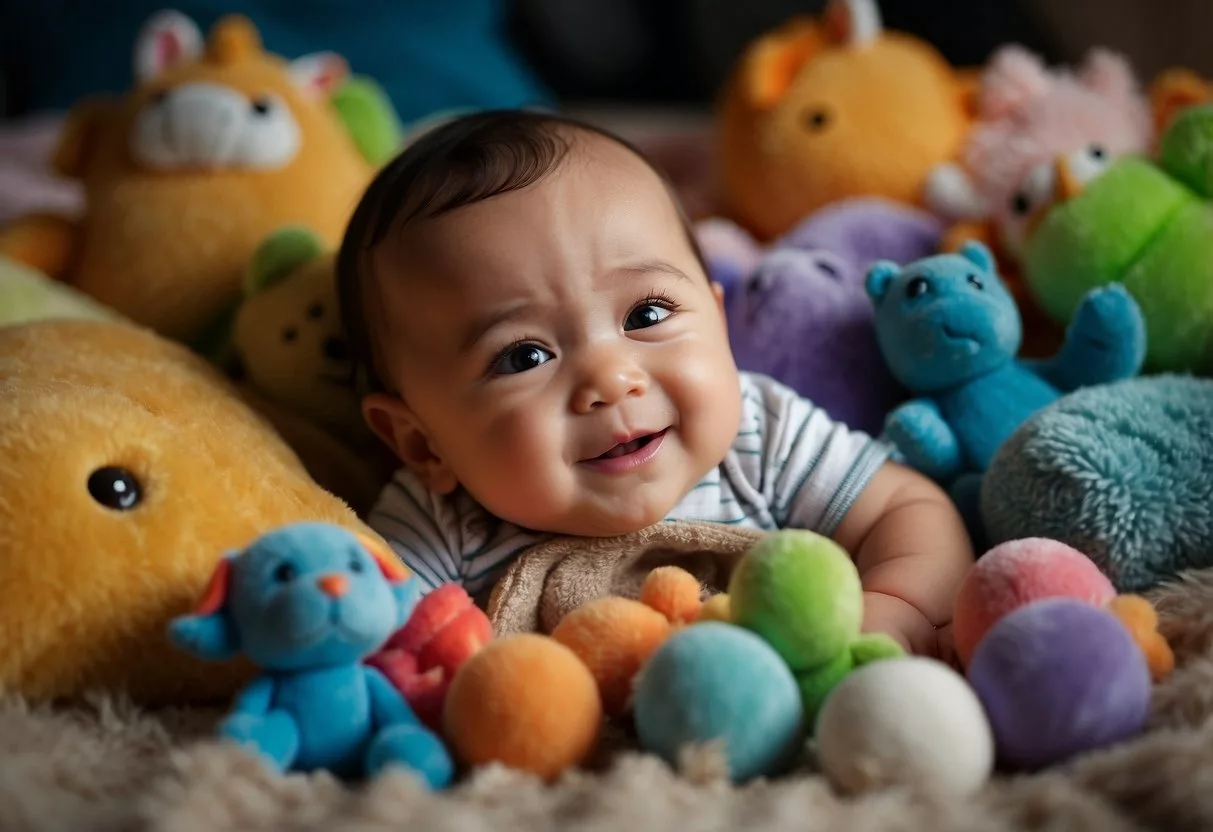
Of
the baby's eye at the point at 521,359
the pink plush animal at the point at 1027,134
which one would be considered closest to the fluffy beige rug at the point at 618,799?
the baby's eye at the point at 521,359

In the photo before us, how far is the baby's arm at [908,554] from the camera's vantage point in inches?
35.4

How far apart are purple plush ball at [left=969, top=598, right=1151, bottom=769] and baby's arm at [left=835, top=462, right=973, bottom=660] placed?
18 cm

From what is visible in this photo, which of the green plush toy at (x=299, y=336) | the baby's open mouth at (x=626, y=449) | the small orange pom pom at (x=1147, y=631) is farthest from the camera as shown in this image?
the green plush toy at (x=299, y=336)

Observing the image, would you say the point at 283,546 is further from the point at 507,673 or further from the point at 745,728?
the point at 745,728

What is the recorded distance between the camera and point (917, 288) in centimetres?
111

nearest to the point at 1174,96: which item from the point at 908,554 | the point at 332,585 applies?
the point at 908,554

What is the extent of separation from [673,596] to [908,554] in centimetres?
27

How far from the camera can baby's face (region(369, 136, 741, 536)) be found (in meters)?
0.95

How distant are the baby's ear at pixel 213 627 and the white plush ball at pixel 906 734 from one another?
0.36m

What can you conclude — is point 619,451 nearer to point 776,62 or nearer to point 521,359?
point 521,359

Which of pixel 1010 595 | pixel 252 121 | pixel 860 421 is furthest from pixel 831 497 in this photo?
pixel 252 121

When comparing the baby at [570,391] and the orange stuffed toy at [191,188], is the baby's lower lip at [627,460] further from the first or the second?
the orange stuffed toy at [191,188]

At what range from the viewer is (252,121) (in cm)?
136

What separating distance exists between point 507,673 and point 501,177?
0.49 m
